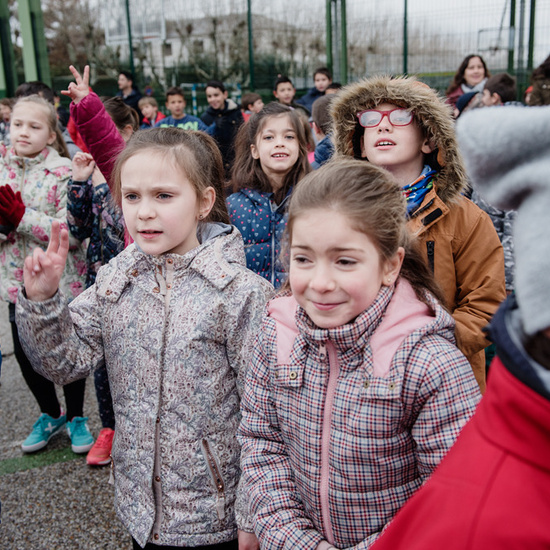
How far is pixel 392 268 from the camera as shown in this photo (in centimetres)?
161

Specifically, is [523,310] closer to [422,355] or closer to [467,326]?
[422,355]

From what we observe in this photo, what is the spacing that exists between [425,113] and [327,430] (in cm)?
130

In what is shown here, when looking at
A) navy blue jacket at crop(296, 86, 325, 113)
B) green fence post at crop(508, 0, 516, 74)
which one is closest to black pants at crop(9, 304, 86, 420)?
navy blue jacket at crop(296, 86, 325, 113)

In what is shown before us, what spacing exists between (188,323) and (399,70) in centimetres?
1147

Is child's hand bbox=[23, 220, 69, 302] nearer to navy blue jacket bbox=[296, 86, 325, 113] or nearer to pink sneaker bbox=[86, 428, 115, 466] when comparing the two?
pink sneaker bbox=[86, 428, 115, 466]

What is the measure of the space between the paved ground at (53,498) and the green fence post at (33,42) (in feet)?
33.4

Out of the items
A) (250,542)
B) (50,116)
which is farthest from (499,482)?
(50,116)

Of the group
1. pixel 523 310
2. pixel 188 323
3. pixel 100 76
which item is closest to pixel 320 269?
pixel 188 323

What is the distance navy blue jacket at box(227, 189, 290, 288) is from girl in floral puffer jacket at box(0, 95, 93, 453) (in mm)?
1111

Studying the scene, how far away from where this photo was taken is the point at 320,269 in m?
1.50

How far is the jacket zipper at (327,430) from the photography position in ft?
5.07

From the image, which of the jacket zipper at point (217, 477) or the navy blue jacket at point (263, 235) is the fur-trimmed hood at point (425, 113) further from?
the jacket zipper at point (217, 477)

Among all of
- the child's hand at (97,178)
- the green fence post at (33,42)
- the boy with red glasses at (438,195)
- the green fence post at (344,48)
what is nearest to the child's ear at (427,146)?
the boy with red glasses at (438,195)

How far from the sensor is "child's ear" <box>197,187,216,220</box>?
2.15 m
